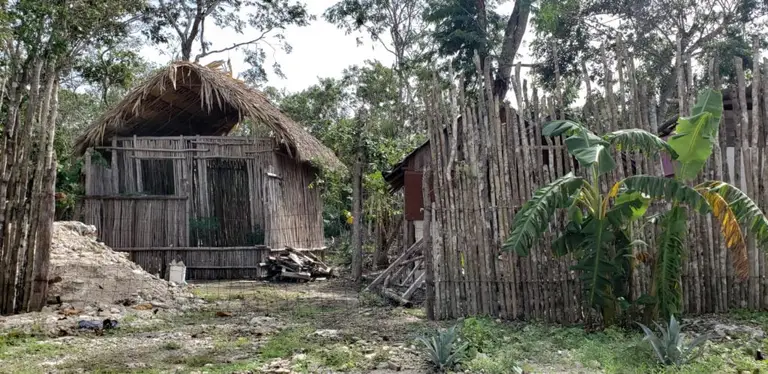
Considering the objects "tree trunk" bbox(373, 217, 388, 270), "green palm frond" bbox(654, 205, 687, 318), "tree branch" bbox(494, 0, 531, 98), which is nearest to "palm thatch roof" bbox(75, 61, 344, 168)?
"tree trunk" bbox(373, 217, 388, 270)

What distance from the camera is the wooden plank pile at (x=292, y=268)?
13344 mm

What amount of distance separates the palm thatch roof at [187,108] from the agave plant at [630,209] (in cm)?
835

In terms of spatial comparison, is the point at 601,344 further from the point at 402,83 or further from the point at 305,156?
the point at 402,83

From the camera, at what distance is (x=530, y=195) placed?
6895 millimetres

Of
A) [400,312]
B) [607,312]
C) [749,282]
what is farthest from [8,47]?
[749,282]

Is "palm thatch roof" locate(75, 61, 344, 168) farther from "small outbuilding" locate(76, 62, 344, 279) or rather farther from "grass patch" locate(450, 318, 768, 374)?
"grass patch" locate(450, 318, 768, 374)

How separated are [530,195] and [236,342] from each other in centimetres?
351

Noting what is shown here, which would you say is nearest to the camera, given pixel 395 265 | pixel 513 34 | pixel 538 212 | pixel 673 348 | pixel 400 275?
pixel 673 348

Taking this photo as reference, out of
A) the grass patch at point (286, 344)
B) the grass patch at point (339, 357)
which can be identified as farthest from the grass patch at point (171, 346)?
the grass patch at point (339, 357)

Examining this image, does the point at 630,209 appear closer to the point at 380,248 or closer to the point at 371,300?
the point at 371,300

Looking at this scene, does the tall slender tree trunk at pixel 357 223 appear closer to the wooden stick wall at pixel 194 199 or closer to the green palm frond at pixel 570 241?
the wooden stick wall at pixel 194 199

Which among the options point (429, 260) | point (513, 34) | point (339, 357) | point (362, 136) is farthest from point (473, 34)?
point (339, 357)

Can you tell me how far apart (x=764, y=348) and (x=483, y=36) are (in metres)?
13.3

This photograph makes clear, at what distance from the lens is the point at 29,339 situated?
6066mm
